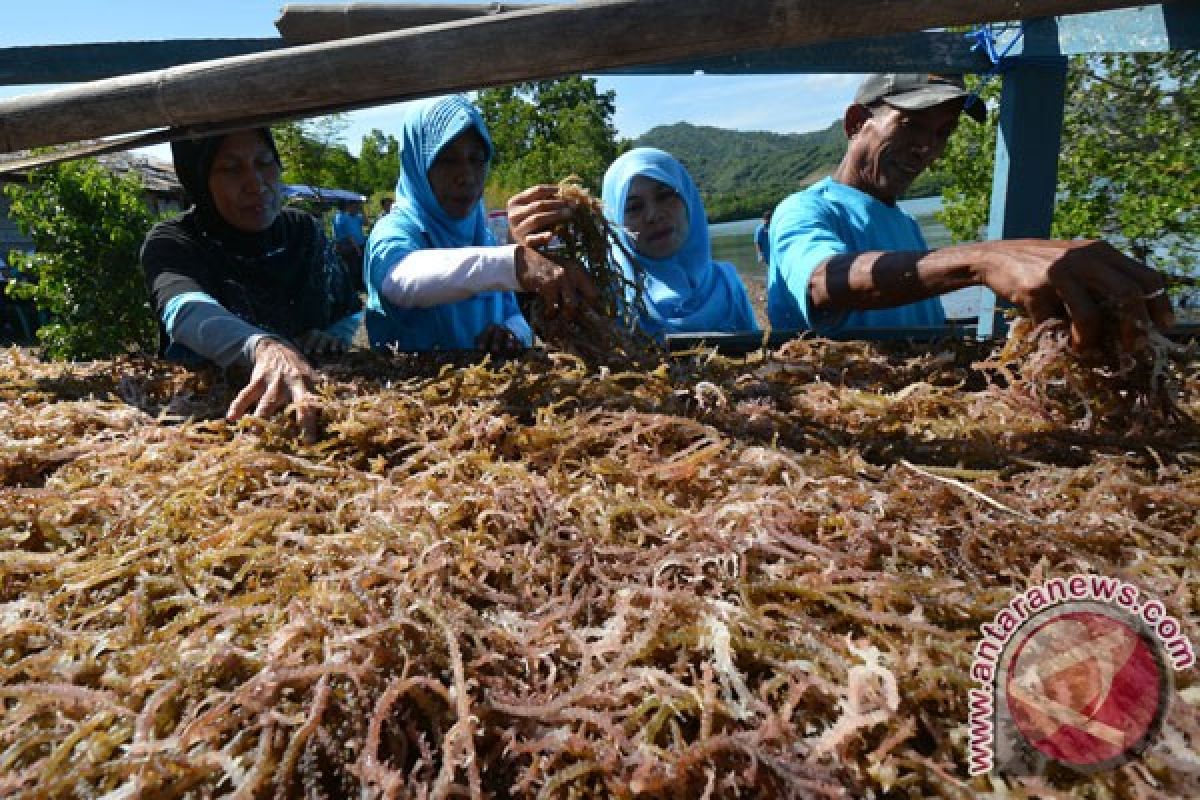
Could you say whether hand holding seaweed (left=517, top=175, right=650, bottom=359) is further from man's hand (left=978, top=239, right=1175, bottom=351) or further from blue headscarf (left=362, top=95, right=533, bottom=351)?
man's hand (left=978, top=239, right=1175, bottom=351)

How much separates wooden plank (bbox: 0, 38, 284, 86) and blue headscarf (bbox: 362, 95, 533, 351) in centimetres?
62

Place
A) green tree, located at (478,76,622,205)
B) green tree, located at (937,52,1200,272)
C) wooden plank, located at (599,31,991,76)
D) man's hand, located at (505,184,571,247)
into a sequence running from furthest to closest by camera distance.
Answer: green tree, located at (478,76,622,205), green tree, located at (937,52,1200,272), wooden plank, located at (599,31,991,76), man's hand, located at (505,184,571,247)

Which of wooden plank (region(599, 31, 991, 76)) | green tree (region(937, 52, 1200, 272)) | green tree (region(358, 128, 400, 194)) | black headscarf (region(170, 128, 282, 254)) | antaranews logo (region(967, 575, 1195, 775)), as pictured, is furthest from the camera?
green tree (region(358, 128, 400, 194))

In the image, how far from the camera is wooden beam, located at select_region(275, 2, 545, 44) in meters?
1.74

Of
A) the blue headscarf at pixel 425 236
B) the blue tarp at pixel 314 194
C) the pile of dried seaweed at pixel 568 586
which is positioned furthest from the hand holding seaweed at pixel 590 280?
the blue tarp at pixel 314 194

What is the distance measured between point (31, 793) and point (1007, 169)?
4.15 meters

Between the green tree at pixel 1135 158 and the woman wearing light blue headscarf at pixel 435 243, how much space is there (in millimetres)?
5122

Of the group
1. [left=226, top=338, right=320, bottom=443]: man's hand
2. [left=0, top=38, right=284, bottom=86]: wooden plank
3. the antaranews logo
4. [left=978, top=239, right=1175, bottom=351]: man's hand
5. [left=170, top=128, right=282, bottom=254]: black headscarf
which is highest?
[left=0, top=38, right=284, bottom=86]: wooden plank

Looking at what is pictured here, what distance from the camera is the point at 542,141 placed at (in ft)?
96.8

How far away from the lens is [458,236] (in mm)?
2955

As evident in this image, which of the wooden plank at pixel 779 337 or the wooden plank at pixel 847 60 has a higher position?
the wooden plank at pixel 847 60

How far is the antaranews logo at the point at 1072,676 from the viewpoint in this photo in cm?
74

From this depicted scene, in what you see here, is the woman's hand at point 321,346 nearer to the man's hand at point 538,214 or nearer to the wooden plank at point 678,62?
the man's hand at point 538,214

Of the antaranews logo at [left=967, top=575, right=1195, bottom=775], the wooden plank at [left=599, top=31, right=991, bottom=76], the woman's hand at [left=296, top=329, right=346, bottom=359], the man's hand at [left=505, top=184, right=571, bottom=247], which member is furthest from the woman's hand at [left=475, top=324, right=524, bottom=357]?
the antaranews logo at [left=967, top=575, right=1195, bottom=775]
